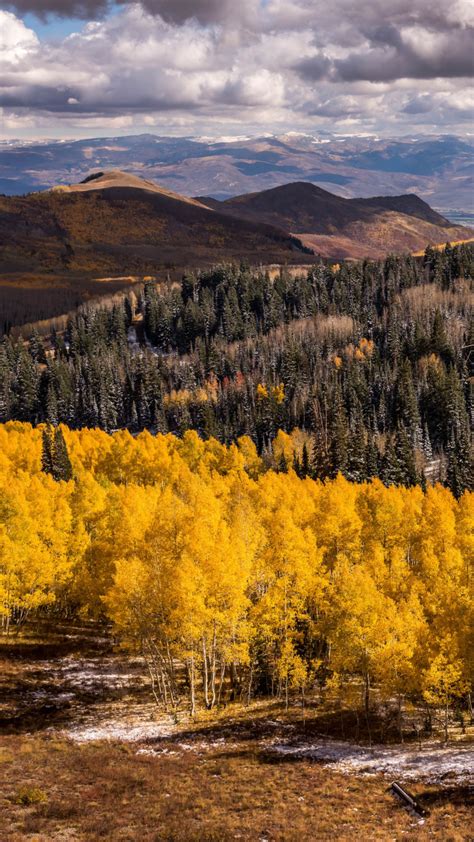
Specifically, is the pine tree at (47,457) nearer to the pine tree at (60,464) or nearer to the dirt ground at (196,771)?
the pine tree at (60,464)

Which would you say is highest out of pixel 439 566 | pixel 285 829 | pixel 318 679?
pixel 439 566

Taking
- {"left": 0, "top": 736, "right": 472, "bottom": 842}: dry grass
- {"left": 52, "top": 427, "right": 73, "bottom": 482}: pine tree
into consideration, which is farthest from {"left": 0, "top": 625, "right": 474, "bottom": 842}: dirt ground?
{"left": 52, "top": 427, "right": 73, "bottom": 482}: pine tree

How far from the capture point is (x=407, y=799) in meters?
34.9

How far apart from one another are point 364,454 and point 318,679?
266 feet

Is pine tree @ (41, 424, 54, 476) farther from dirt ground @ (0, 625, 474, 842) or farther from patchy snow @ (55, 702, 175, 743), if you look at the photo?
patchy snow @ (55, 702, 175, 743)

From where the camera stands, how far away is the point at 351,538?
65.7 meters

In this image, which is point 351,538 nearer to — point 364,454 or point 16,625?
point 16,625

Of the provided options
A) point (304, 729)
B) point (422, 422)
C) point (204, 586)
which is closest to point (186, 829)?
point (204, 586)

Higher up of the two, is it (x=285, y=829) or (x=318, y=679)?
(x=285, y=829)

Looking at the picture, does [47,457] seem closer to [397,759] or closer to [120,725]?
[120,725]

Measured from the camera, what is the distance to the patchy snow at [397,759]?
38875 mm

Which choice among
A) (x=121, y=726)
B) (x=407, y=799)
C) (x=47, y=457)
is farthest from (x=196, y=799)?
(x=47, y=457)

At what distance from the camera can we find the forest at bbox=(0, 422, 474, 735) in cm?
4459

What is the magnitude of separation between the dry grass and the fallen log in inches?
20.2
